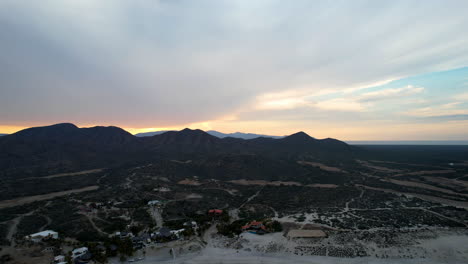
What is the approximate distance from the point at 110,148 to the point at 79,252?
14049cm

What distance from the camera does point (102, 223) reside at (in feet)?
134

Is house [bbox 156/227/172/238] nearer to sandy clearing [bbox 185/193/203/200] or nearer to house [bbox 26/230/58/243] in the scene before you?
house [bbox 26/230/58/243]

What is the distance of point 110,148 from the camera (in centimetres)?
15500

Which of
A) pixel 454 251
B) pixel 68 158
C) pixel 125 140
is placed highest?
pixel 125 140

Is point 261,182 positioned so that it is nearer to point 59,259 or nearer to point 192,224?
point 192,224

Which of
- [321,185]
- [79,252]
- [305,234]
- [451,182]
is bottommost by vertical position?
[451,182]

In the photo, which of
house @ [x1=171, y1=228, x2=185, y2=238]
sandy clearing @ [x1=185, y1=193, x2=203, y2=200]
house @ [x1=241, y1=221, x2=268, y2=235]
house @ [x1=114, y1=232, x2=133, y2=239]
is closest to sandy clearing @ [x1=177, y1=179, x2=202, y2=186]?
sandy clearing @ [x1=185, y1=193, x2=203, y2=200]

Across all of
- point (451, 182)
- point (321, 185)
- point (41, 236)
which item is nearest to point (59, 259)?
point (41, 236)

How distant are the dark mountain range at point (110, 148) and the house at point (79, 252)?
3314 inches

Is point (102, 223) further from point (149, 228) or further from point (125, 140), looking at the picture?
point (125, 140)

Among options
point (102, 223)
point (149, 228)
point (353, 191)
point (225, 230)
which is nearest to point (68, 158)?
point (102, 223)

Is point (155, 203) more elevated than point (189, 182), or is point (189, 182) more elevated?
point (189, 182)

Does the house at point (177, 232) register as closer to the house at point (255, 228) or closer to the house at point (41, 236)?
the house at point (255, 228)

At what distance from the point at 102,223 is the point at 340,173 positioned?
8326cm
